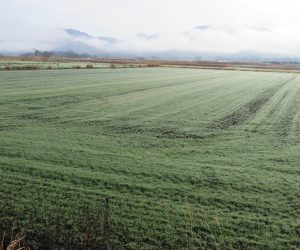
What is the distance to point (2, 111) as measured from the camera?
1802 cm

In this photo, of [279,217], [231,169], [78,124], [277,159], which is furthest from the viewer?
[78,124]

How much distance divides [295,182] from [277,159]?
2.02 metres

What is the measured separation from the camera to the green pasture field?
6.79 meters

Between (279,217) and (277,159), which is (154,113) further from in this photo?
(279,217)

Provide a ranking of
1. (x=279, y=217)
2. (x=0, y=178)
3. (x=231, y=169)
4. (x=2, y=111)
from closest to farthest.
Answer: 1. (x=279, y=217)
2. (x=0, y=178)
3. (x=231, y=169)
4. (x=2, y=111)

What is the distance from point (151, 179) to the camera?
9375 mm

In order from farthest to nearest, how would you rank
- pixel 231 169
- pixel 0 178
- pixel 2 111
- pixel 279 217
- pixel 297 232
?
pixel 2 111, pixel 231 169, pixel 0 178, pixel 279 217, pixel 297 232

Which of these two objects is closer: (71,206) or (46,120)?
(71,206)

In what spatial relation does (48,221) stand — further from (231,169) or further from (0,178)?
(231,169)

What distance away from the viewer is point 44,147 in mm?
11781

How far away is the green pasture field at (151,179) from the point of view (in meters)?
6.79

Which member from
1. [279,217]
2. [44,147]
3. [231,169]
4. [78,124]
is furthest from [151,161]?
[78,124]

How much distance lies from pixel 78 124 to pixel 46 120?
1.60 meters

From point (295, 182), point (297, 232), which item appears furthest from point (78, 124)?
point (297, 232)
